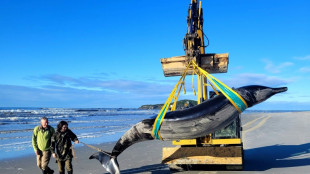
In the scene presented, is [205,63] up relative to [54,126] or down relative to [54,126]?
up

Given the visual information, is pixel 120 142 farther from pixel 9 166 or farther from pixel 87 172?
pixel 9 166

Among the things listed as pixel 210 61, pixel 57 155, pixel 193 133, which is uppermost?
pixel 210 61

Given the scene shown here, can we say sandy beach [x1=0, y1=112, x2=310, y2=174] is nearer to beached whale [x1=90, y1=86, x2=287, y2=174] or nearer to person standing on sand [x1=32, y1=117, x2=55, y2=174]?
person standing on sand [x1=32, y1=117, x2=55, y2=174]

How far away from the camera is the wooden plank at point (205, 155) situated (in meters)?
7.96

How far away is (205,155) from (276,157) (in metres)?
3.94

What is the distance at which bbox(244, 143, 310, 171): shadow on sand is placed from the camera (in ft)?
30.0

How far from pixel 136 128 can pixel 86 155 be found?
6830mm

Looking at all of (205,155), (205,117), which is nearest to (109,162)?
(205,117)

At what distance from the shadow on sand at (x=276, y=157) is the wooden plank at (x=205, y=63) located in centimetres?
319

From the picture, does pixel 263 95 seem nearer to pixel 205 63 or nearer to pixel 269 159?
pixel 205 63

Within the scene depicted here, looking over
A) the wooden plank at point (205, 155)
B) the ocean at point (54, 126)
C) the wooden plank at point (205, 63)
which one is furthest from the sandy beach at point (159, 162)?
the wooden plank at point (205, 63)

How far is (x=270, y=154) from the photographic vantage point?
1128 cm

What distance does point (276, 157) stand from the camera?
10.6 m

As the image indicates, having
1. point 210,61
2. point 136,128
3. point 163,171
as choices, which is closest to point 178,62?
point 210,61
